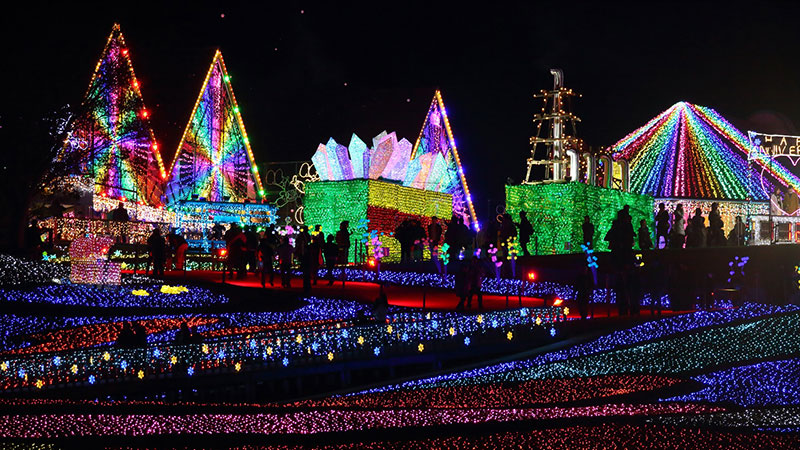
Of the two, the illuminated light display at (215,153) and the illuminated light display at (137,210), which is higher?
the illuminated light display at (215,153)

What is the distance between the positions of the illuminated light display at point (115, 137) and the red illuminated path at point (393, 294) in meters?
5.10

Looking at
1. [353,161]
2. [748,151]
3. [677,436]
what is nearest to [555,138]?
[353,161]

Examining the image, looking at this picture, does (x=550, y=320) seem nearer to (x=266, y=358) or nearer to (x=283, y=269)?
(x=266, y=358)

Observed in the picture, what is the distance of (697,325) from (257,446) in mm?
12652

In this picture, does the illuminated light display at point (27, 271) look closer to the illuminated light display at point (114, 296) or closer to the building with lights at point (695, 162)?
the illuminated light display at point (114, 296)

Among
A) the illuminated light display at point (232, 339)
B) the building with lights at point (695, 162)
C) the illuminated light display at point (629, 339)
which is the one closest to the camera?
the illuminated light display at point (232, 339)

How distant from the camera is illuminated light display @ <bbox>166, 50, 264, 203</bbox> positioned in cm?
4300

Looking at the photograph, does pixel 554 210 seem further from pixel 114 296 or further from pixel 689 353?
pixel 689 353

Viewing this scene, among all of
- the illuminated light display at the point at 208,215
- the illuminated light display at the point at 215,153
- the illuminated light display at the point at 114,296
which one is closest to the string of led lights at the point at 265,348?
the illuminated light display at the point at 114,296

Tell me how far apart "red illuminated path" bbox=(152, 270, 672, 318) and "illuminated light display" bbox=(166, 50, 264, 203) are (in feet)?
47.5

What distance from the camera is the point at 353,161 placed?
111 ft

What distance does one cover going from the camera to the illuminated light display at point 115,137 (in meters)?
30.8

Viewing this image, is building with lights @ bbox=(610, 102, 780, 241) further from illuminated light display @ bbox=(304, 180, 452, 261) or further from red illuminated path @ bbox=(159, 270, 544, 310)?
red illuminated path @ bbox=(159, 270, 544, 310)

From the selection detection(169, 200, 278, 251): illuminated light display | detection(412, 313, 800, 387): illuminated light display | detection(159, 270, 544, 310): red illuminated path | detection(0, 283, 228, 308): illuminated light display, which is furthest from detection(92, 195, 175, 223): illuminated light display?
detection(412, 313, 800, 387): illuminated light display
